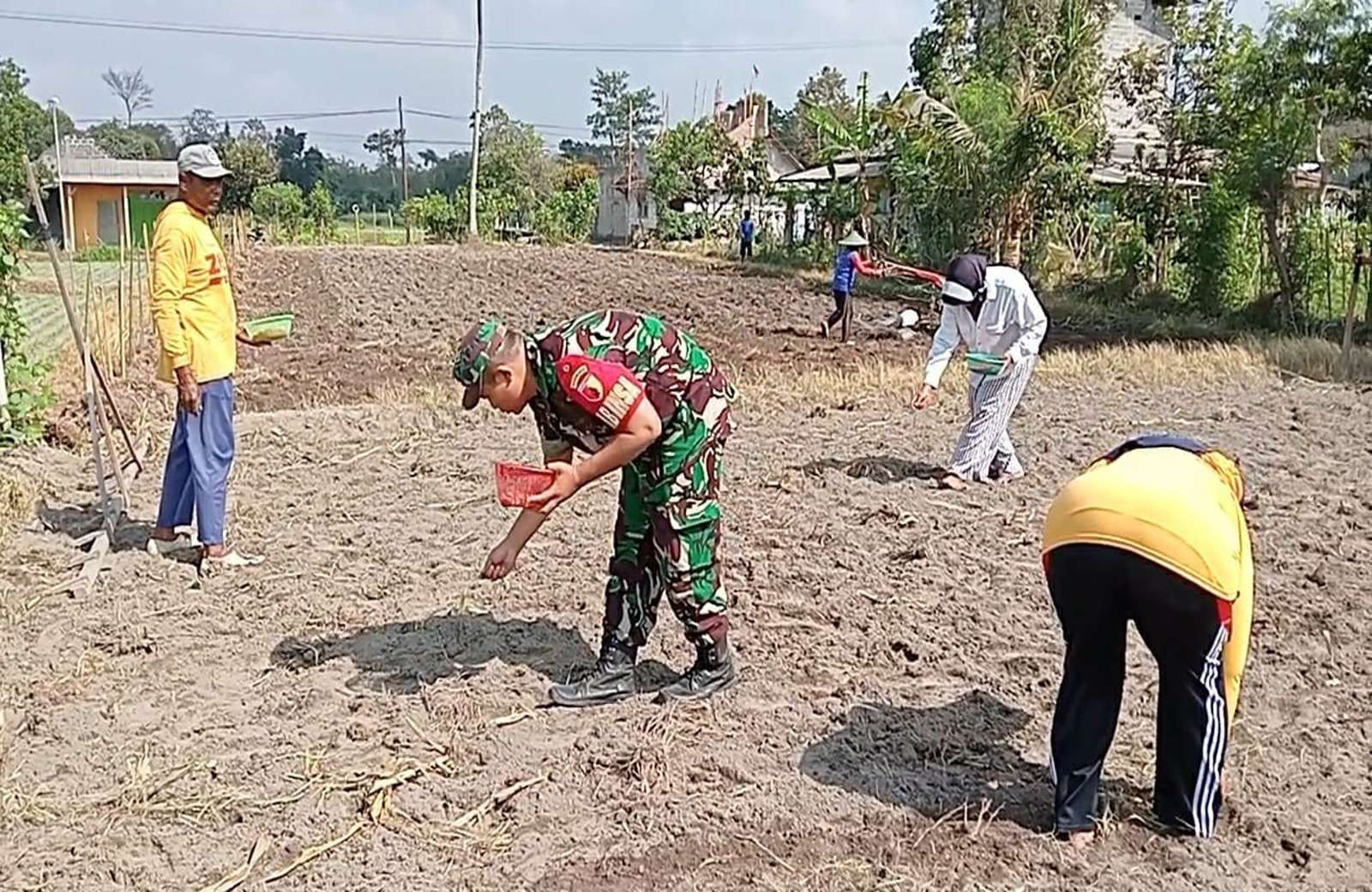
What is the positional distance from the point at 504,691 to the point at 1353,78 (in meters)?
15.6

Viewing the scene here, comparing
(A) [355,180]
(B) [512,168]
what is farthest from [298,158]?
(B) [512,168]

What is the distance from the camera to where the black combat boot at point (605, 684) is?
4.73 m

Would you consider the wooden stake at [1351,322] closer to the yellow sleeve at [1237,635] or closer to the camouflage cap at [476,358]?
the yellow sleeve at [1237,635]

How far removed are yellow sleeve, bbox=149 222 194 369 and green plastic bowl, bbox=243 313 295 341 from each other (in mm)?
664

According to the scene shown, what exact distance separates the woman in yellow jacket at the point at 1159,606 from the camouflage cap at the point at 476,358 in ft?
5.62

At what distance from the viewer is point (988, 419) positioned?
760cm

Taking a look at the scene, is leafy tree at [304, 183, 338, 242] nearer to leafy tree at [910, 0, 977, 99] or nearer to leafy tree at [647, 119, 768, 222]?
leafy tree at [647, 119, 768, 222]

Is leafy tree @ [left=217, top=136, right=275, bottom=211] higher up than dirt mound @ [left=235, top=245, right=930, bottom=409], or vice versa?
leafy tree @ [left=217, top=136, right=275, bottom=211]

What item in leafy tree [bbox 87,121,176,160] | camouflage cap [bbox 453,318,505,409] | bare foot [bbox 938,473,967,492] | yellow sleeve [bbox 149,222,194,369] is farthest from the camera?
leafy tree [bbox 87,121,176,160]

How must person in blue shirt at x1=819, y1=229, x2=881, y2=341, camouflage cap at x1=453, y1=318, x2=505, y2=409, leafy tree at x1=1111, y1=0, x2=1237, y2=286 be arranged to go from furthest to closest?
leafy tree at x1=1111, y1=0, x2=1237, y2=286 → person in blue shirt at x1=819, y1=229, x2=881, y2=341 → camouflage cap at x1=453, y1=318, x2=505, y2=409

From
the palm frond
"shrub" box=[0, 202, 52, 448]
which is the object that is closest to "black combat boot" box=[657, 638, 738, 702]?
"shrub" box=[0, 202, 52, 448]

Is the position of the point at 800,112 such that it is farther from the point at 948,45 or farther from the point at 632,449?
the point at 632,449

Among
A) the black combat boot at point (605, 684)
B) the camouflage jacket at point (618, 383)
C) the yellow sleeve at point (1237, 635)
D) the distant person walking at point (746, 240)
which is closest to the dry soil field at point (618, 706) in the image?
the black combat boot at point (605, 684)

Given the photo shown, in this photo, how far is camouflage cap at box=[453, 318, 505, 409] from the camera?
4016mm
